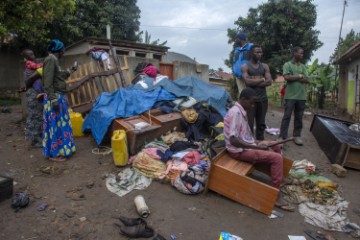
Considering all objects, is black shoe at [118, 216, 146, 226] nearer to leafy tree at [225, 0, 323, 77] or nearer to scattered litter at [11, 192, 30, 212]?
scattered litter at [11, 192, 30, 212]

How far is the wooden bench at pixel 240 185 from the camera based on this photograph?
3.67m

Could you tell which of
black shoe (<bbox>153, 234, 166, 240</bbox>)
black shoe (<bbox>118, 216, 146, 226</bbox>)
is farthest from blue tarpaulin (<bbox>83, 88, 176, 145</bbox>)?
black shoe (<bbox>153, 234, 166, 240</bbox>)

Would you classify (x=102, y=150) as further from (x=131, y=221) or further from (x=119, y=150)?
(x=131, y=221)

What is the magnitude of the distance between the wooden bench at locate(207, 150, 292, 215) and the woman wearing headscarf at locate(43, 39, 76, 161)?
283 cm

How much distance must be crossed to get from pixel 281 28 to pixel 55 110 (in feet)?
47.7

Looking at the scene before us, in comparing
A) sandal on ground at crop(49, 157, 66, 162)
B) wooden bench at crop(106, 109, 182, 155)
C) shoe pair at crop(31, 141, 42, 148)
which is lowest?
sandal on ground at crop(49, 157, 66, 162)

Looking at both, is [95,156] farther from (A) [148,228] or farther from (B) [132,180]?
(A) [148,228]

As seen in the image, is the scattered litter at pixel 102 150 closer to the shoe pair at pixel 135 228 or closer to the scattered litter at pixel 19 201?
the scattered litter at pixel 19 201

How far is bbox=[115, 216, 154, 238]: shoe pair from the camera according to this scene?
3271mm

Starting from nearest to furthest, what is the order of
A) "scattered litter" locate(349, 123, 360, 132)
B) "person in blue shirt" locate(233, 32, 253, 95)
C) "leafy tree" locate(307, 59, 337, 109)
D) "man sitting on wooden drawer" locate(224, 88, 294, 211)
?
"man sitting on wooden drawer" locate(224, 88, 294, 211) → "person in blue shirt" locate(233, 32, 253, 95) → "scattered litter" locate(349, 123, 360, 132) → "leafy tree" locate(307, 59, 337, 109)

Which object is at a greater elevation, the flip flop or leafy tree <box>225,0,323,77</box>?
leafy tree <box>225,0,323,77</box>

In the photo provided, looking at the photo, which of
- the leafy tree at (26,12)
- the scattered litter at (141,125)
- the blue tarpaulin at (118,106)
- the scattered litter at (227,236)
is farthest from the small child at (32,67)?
the scattered litter at (227,236)

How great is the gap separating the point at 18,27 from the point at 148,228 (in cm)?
899

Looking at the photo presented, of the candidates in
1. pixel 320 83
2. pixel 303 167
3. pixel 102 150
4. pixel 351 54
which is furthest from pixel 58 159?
pixel 320 83
